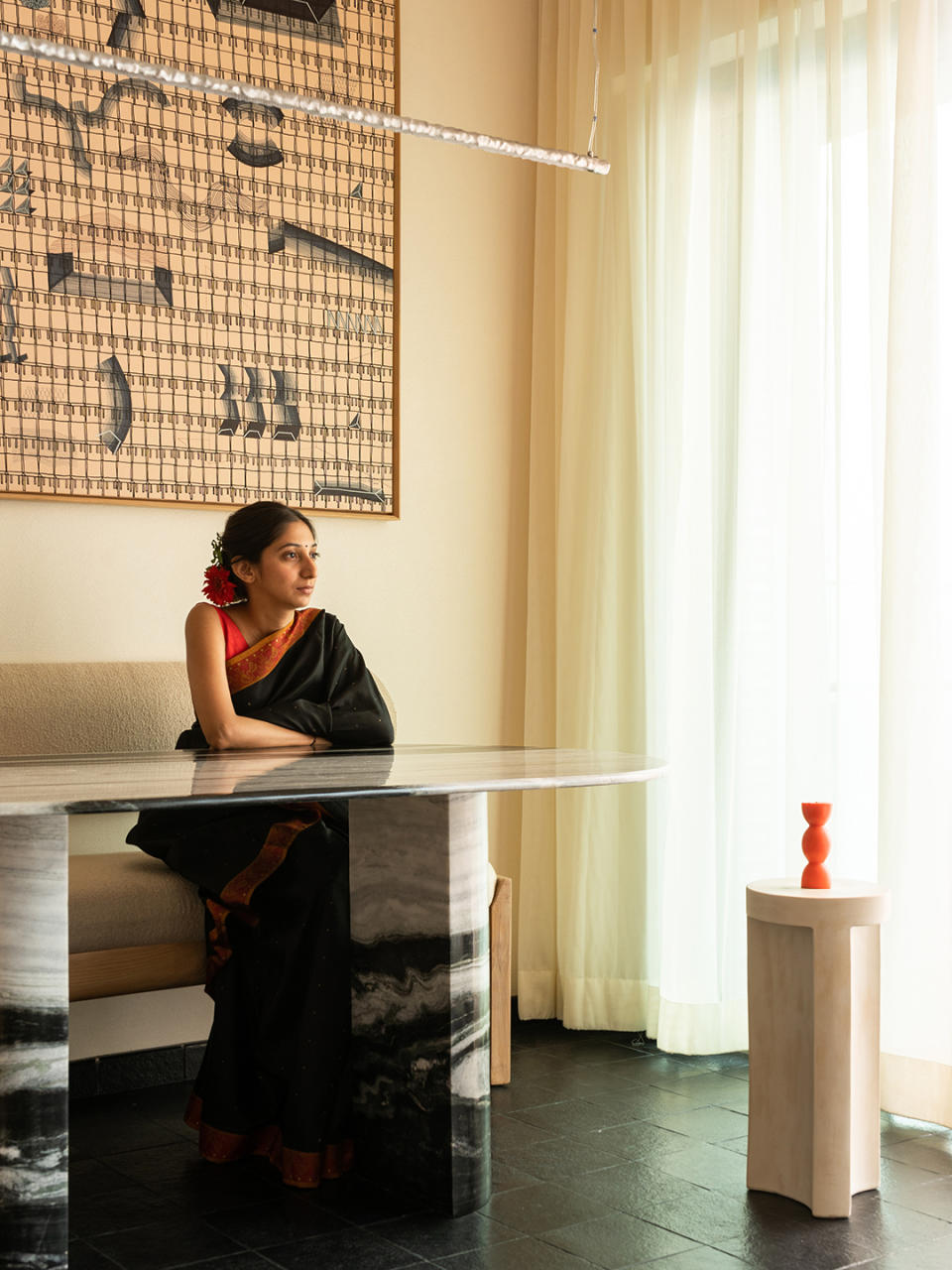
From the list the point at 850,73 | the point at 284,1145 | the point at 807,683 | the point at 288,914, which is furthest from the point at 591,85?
the point at 284,1145

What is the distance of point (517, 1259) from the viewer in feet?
7.22

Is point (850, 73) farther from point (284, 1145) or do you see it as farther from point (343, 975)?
point (284, 1145)

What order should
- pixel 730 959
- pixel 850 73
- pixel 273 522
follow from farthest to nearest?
1. pixel 730 959
2. pixel 850 73
3. pixel 273 522

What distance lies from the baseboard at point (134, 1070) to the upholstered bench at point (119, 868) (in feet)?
1.33

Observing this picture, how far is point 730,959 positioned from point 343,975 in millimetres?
1174

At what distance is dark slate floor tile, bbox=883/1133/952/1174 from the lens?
2643 mm

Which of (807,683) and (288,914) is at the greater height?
(807,683)

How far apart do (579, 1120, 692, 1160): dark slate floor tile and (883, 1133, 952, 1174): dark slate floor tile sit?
15.7 inches

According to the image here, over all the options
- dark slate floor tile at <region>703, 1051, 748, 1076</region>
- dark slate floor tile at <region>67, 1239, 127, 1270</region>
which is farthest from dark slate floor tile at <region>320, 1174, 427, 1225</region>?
dark slate floor tile at <region>703, 1051, 748, 1076</region>

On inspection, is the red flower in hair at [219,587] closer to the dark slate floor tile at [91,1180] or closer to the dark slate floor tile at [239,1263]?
the dark slate floor tile at [91,1180]

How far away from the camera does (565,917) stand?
3.70 m

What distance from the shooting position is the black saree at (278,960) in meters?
2.50

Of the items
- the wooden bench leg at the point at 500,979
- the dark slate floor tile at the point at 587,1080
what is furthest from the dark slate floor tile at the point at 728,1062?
the wooden bench leg at the point at 500,979

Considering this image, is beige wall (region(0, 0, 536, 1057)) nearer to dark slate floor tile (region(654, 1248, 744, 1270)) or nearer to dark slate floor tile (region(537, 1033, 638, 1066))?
dark slate floor tile (region(537, 1033, 638, 1066))
